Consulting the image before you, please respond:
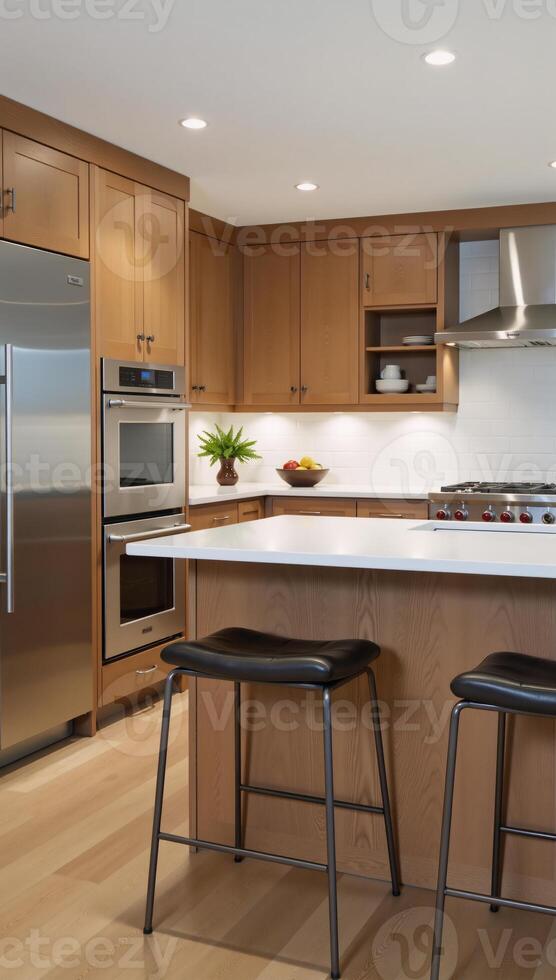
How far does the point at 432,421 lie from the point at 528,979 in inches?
152

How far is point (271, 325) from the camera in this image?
18.7 ft

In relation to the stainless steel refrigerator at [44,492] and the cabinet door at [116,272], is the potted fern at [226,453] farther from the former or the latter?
the stainless steel refrigerator at [44,492]

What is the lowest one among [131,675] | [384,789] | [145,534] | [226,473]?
[131,675]

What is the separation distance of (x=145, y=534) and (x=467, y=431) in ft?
7.52

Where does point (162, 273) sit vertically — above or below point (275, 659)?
above

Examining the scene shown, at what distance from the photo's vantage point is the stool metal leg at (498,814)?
2422 mm

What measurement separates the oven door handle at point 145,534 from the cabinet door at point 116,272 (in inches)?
30.5

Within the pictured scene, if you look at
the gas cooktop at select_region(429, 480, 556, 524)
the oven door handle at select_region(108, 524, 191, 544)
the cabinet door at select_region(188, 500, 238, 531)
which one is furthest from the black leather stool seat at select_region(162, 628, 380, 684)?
the gas cooktop at select_region(429, 480, 556, 524)

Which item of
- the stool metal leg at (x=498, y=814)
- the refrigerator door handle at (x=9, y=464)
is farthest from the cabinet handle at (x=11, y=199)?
the stool metal leg at (x=498, y=814)

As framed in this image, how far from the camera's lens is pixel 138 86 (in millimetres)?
3400

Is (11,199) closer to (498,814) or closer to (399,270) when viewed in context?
(399,270)

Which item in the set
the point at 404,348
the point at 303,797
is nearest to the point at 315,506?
the point at 404,348

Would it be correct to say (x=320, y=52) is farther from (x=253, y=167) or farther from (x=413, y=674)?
(x=413, y=674)

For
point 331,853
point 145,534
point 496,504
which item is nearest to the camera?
point 331,853
